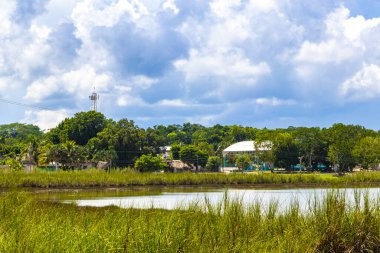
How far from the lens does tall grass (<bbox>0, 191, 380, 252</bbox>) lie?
705cm

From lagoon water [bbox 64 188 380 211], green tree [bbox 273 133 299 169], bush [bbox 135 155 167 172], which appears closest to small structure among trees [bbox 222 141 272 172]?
green tree [bbox 273 133 299 169]

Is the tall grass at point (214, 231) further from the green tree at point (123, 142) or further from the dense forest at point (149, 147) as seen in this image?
the green tree at point (123, 142)

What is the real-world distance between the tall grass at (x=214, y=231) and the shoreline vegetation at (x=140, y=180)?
87.6ft

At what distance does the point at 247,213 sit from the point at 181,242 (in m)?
3.22

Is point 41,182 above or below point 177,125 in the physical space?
below

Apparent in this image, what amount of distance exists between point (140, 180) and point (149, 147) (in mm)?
35333

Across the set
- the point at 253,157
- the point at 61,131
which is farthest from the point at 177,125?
the point at 61,131

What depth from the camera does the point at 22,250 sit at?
668 cm

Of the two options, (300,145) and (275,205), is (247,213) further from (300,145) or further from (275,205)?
(300,145)

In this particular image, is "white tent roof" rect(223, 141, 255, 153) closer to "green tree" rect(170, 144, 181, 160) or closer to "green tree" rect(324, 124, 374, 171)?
"green tree" rect(170, 144, 181, 160)

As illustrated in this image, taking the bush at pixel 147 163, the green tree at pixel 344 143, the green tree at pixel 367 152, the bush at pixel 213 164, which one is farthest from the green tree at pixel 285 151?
the bush at pixel 147 163

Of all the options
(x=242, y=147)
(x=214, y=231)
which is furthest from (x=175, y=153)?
(x=214, y=231)

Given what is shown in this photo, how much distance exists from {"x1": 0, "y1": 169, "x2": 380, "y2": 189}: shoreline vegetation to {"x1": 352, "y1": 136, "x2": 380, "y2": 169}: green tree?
21244 mm

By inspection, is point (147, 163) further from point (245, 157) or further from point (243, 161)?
point (245, 157)
